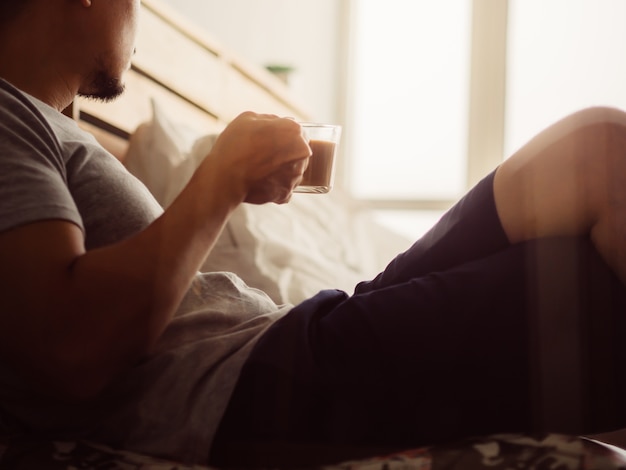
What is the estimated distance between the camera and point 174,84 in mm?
2240

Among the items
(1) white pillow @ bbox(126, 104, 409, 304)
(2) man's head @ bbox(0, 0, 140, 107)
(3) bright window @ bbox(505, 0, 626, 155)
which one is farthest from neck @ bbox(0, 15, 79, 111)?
(3) bright window @ bbox(505, 0, 626, 155)

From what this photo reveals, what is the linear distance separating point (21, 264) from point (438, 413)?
0.46 meters

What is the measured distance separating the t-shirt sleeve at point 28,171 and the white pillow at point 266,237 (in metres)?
0.72

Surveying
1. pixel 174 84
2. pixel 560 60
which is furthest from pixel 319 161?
pixel 560 60

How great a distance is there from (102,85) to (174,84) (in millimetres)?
1164

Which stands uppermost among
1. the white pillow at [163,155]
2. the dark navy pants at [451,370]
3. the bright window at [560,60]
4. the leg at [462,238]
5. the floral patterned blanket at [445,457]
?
the bright window at [560,60]

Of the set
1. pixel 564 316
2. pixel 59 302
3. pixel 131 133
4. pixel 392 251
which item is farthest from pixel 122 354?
pixel 392 251

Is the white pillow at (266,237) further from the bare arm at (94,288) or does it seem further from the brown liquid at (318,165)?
the bare arm at (94,288)

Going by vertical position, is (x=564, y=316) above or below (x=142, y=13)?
below

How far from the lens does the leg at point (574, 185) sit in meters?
0.81

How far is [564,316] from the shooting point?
81 centimetres

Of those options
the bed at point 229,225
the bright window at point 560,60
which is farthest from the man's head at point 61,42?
the bright window at point 560,60

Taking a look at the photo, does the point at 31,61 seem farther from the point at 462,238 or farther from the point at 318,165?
the point at 462,238

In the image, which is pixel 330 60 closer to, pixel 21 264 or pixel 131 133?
pixel 131 133
